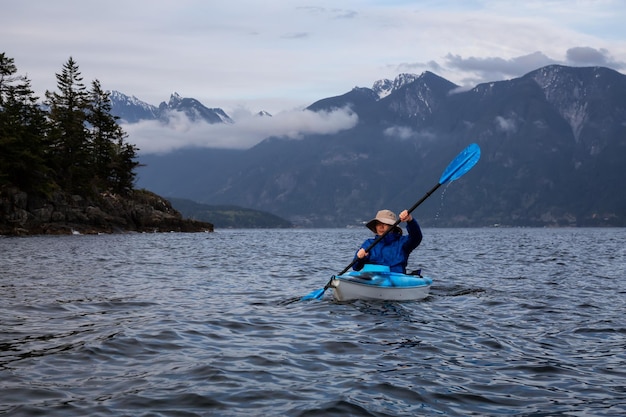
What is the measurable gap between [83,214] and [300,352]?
71.4 metres

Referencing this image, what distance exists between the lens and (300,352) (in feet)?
34.9

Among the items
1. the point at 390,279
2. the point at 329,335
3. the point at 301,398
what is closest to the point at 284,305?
the point at 390,279

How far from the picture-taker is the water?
774 centimetres

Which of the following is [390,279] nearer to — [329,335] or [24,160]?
[329,335]

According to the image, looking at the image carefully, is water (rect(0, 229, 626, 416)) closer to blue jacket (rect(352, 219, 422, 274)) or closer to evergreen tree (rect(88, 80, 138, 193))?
blue jacket (rect(352, 219, 422, 274))

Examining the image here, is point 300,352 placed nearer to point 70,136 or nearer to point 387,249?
point 387,249

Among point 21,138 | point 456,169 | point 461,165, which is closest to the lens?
point 456,169

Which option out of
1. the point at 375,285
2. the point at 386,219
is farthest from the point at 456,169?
the point at 375,285

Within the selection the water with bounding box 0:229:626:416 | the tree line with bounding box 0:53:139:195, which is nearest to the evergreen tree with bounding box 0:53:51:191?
the tree line with bounding box 0:53:139:195

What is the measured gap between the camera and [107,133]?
9688cm

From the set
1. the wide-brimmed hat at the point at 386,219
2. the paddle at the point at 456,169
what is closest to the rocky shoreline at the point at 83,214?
the paddle at the point at 456,169

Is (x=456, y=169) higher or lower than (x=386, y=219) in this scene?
higher

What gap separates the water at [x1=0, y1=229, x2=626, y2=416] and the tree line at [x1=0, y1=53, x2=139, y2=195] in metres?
54.6

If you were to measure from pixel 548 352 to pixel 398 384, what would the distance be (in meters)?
3.76
